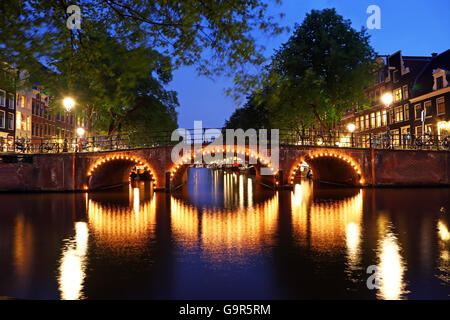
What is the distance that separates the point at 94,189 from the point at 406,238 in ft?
81.1

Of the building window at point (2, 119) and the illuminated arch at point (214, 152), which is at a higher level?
the building window at point (2, 119)

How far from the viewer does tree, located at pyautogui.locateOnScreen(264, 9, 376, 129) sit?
30.6 m

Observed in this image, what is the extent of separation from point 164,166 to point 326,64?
14988 millimetres

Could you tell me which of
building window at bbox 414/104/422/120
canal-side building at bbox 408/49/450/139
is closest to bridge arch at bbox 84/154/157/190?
canal-side building at bbox 408/49/450/139

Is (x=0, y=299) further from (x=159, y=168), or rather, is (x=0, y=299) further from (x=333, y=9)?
(x=333, y=9)

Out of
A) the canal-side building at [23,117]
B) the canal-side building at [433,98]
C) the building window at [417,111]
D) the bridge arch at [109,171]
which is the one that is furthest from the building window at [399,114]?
the canal-side building at [23,117]

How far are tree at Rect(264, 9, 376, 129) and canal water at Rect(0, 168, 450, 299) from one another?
18646mm

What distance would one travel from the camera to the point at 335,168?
109 ft

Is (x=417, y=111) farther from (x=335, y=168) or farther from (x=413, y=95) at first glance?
(x=335, y=168)

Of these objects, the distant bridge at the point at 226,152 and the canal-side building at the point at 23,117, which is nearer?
the distant bridge at the point at 226,152

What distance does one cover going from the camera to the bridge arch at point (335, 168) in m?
28.3

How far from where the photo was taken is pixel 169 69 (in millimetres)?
8391

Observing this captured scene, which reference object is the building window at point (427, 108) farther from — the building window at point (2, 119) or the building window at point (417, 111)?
the building window at point (2, 119)

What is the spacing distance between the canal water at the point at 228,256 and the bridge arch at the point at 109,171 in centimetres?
1403
